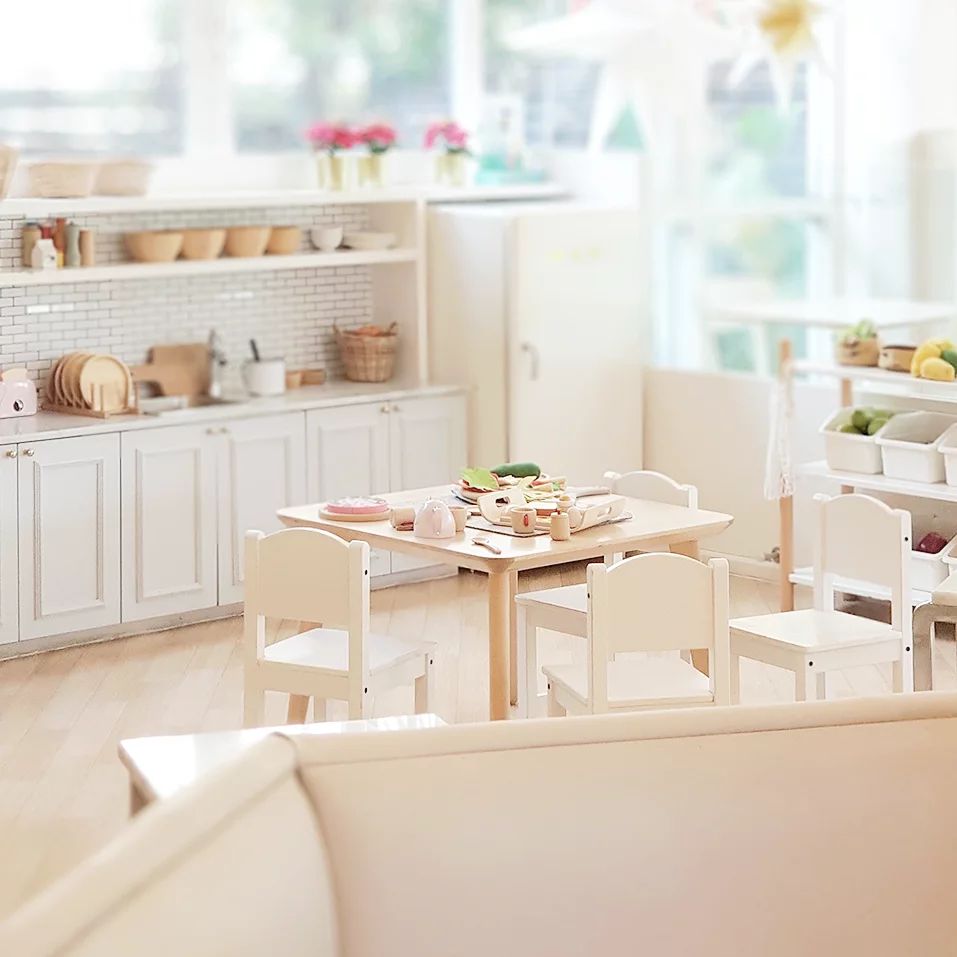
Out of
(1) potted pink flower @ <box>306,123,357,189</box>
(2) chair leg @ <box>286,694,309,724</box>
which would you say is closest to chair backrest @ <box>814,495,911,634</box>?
(2) chair leg @ <box>286,694,309,724</box>

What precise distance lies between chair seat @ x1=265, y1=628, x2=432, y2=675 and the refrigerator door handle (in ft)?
8.67

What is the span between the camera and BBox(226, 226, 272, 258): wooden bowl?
6.70m

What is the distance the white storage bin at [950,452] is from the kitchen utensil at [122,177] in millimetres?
3021

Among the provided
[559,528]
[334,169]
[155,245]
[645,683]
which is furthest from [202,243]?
[645,683]

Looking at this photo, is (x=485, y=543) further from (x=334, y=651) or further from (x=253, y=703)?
(x=253, y=703)

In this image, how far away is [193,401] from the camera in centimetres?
679

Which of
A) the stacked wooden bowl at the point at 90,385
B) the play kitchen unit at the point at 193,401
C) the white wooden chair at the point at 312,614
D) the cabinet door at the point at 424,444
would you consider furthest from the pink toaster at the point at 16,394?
the white wooden chair at the point at 312,614

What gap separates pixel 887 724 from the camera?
2.23 metres

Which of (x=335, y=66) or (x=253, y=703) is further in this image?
(x=335, y=66)

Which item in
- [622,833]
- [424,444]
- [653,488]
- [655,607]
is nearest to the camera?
[622,833]

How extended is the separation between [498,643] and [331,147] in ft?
10.8

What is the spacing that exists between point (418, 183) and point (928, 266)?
2222 millimetres

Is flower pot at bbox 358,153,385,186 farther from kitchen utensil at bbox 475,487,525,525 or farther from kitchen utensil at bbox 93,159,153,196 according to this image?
kitchen utensil at bbox 475,487,525,525

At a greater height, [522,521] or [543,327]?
[543,327]
